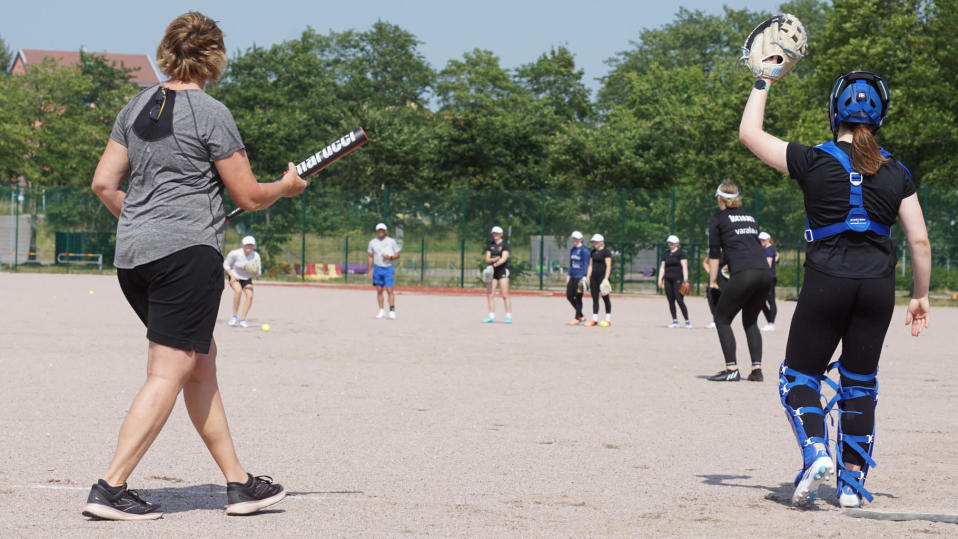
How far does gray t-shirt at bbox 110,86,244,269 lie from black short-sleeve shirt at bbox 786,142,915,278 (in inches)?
99.7

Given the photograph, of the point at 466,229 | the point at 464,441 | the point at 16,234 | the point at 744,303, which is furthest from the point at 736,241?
the point at 16,234

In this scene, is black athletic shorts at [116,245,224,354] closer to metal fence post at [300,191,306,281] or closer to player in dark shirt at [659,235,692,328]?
player in dark shirt at [659,235,692,328]

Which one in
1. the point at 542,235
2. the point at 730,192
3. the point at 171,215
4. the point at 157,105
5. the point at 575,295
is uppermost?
the point at 542,235

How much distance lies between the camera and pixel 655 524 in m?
4.84

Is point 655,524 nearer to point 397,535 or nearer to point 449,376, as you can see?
point 397,535

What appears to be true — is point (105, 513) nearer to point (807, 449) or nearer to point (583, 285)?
point (807, 449)

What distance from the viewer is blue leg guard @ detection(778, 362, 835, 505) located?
199 inches

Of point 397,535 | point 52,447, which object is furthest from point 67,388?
point 397,535

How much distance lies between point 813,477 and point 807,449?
17 cm

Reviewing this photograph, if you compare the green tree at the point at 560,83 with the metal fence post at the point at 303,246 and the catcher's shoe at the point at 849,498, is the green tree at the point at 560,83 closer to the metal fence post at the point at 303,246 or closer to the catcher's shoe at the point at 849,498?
the metal fence post at the point at 303,246

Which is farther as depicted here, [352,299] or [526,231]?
[526,231]

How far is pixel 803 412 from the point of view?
17.4 feet

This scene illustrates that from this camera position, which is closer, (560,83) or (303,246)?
(303,246)

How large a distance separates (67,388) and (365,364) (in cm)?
351
